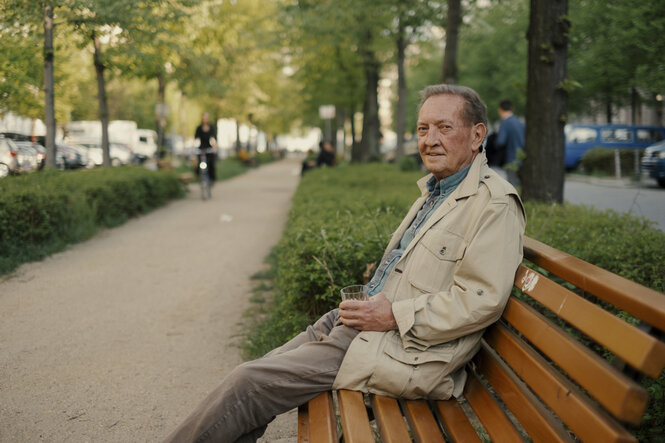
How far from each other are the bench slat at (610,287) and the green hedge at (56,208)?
243 inches

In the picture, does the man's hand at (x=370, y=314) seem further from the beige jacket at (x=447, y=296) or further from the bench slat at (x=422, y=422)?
the bench slat at (x=422, y=422)

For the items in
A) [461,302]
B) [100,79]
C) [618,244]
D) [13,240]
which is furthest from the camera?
[100,79]

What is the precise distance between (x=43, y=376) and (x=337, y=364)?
8.35 feet

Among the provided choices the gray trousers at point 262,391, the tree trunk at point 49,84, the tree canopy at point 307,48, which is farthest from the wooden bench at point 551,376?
the tree trunk at point 49,84

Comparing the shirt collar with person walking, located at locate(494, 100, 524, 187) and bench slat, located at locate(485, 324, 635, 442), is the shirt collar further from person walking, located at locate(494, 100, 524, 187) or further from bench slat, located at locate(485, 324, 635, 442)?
person walking, located at locate(494, 100, 524, 187)

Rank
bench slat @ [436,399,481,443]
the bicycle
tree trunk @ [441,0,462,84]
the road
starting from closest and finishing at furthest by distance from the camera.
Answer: bench slat @ [436,399,481,443] → the road → tree trunk @ [441,0,462,84] → the bicycle

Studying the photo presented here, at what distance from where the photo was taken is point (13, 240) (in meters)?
7.23

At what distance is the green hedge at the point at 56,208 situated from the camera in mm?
7090

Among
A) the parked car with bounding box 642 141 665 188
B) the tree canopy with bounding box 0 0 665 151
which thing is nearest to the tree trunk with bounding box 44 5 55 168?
the tree canopy with bounding box 0 0 665 151

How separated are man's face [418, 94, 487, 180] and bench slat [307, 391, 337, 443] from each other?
3.68 ft

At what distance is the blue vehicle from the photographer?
75.8 feet

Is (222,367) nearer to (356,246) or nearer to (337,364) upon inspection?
(356,246)

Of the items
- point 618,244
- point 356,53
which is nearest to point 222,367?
point 618,244

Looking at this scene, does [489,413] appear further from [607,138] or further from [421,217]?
[607,138]
